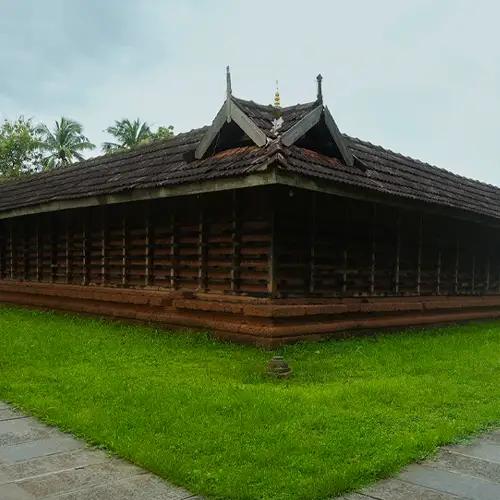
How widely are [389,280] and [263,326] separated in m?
4.12

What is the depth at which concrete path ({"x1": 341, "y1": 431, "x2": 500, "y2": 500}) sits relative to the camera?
4.09 meters

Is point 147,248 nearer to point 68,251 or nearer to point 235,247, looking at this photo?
point 235,247

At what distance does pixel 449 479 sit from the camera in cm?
438

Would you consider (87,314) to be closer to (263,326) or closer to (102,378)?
(263,326)

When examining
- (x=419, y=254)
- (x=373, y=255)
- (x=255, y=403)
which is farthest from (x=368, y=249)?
(x=255, y=403)

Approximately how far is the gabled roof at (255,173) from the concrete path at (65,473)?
4757 mm

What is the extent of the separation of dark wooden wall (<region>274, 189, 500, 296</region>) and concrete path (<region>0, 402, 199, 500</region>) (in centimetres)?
536

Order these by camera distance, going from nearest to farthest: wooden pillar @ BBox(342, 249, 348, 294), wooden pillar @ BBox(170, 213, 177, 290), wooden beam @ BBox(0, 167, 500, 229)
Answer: wooden beam @ BBox(0, 167, 500, 229)
wooden pillar @ BBox(342, 249, 348, 294)
wooden pillar @ BBox(170, 213, 177, 290)

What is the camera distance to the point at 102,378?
7.31m

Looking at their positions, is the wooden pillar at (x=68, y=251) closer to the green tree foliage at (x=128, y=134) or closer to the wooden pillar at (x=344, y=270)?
the wooden pillar at (x=344, y=270)

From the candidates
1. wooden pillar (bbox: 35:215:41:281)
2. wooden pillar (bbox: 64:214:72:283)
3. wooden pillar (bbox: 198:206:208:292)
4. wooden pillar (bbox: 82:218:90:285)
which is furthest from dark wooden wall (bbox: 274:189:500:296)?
wooden pillar (bbox: 35:215:41:281)

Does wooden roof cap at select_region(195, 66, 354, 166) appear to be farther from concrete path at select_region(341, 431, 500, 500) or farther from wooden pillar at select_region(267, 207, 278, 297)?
concrete path at select_region(341, 431, 500, 500)

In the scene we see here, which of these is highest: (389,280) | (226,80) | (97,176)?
(226,80)

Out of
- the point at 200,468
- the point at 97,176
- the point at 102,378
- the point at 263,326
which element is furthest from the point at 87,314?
the point at 200,468
